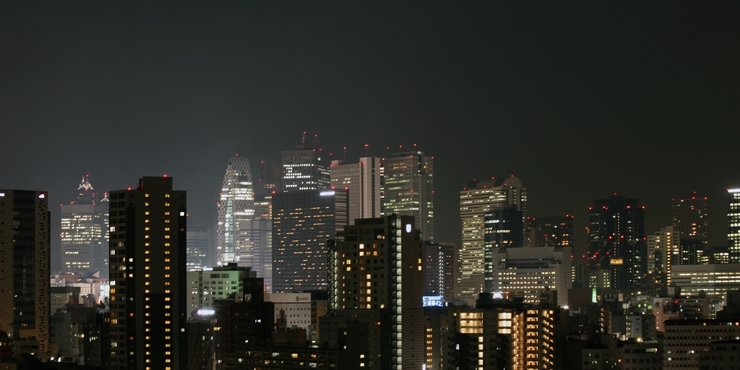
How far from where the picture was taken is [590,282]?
279 feet

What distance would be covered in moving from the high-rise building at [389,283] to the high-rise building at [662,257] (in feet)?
137

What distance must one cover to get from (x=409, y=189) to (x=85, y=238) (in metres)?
23.5

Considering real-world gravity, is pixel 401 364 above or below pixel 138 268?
below

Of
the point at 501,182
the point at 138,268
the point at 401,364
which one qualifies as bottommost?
the point at 401,364

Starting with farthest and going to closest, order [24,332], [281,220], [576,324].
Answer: [281,220] → [576,324] → [24,332]

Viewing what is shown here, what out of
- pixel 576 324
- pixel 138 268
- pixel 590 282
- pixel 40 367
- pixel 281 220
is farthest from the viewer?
pixel 281 220

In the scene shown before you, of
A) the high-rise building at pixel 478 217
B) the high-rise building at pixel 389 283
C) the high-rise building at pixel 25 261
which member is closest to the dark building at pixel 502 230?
the high-rise building at pixel 478 217

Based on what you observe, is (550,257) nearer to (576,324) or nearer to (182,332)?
(576,324)

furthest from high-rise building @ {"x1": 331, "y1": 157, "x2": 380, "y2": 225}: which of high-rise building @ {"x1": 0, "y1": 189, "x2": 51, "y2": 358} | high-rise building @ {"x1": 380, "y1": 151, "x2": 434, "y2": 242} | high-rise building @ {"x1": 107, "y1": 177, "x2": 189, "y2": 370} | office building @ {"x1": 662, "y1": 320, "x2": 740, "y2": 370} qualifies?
high-rise building @ {"x1": 107, "y1": 177, "x2": 189, "y2": 370}

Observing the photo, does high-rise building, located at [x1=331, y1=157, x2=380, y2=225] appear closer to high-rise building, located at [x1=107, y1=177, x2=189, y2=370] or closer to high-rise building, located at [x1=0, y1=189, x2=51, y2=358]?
high-rise building, located at [x1=0, y1=189, x2=51, y2=358]

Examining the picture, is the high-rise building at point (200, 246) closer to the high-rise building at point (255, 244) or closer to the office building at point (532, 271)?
the high-rise building at point (255, 244)

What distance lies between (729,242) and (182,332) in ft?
159

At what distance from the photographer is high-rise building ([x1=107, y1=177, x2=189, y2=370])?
4041 centimetres

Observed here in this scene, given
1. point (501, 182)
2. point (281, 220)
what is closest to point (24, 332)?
point (281, 220)
